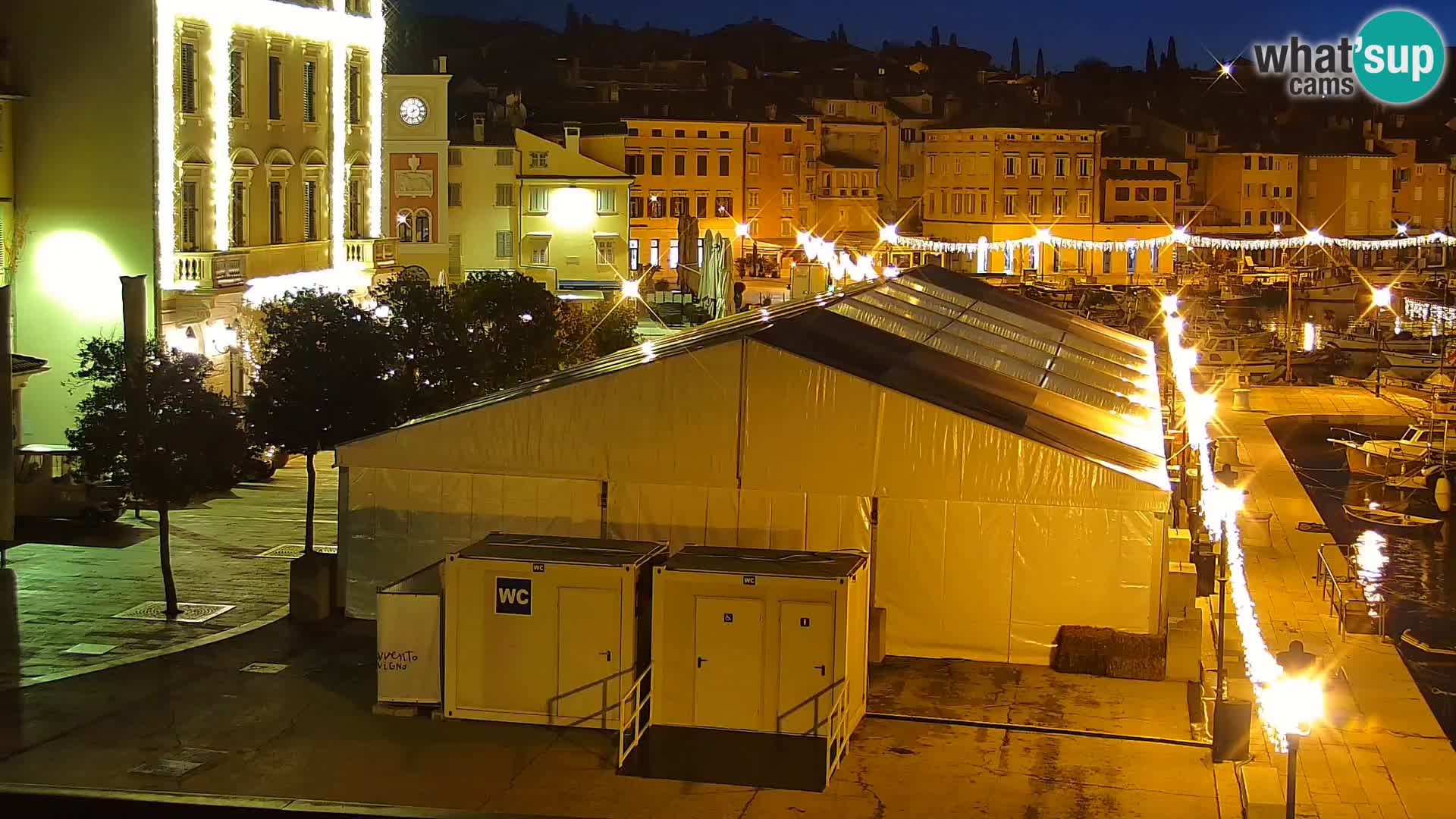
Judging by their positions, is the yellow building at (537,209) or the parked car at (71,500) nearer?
the parked car at (71,500)

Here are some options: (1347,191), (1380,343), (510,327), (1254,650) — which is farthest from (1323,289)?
(1254,650)

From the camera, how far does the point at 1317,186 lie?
112 metres

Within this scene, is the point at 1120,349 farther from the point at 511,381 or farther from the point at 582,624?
the point at 582,624

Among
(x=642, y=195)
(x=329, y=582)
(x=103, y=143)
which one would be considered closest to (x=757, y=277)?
(x=642, y=195)

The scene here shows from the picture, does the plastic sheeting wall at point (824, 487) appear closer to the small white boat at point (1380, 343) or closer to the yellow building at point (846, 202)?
the small white boat at point (1380, 343)

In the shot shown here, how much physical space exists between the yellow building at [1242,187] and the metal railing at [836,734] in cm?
9674

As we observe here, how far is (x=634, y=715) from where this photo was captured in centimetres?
1517

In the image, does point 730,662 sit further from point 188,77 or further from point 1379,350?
point 1379,350

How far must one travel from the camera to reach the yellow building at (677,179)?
8569 centimetres

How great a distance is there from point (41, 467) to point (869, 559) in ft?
48.7

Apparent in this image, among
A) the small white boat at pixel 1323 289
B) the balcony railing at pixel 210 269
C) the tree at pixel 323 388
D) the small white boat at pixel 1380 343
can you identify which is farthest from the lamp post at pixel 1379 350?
the tree at pixel 323 388

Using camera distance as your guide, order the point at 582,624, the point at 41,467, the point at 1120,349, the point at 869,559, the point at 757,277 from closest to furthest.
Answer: the point at 582,624 < the point at 869,559 < the point at 41,467 < the point at 1120,349 < the point at 757,277

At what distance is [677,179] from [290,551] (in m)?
64.0

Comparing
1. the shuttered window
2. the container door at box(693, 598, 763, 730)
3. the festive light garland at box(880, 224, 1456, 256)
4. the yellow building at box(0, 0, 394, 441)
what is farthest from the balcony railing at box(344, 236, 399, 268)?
the festive light garland at box(880, 224, 1456, 256)
